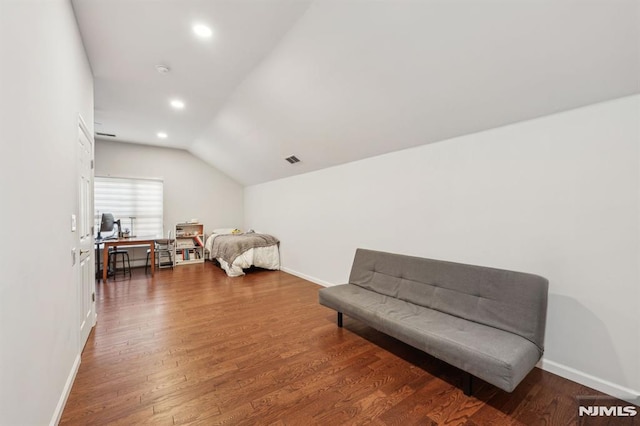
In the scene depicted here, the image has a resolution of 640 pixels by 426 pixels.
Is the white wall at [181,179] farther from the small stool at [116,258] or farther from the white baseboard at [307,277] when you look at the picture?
the white baseboard at [307,277]

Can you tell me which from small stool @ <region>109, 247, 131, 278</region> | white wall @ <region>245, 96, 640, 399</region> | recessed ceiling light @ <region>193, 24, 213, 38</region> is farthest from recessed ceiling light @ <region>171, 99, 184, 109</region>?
small stool @ <region>109, 247, 131, 278</region>

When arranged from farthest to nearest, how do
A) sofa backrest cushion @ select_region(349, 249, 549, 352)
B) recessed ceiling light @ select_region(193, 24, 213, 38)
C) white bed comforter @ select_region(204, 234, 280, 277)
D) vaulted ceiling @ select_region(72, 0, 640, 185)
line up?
white bed comforter @ select_region(204, 234, 280, 277) → recessed ceiling light @ select_region(193, 24, 213, 38) → sofa backrest cushion @ select_region(349, 249, 549, 352) → vaulted ceiling @ select_region(72, 0, 640, 185)

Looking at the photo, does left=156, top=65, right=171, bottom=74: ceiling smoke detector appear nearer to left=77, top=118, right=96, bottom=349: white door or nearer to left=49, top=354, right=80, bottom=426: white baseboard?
left=77, top=118, right=96, bottom=349: white door

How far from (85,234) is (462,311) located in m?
3.64

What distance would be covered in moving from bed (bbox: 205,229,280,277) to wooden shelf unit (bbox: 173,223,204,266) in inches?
37.5

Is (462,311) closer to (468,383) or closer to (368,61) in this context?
(468,383)

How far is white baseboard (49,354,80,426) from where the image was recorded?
1542mm

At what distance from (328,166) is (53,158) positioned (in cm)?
326

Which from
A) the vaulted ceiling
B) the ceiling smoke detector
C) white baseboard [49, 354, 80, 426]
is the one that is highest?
the ceiling smoke detector

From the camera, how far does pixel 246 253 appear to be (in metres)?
5.34

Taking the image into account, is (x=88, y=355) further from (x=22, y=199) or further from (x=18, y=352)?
(x=22, y=199)

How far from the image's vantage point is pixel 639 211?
1.71 m

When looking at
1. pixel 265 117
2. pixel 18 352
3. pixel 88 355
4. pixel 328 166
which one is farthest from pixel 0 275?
pixel 328 166

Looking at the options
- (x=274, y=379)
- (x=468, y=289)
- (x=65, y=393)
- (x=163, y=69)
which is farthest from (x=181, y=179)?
(x=468, y=289)
